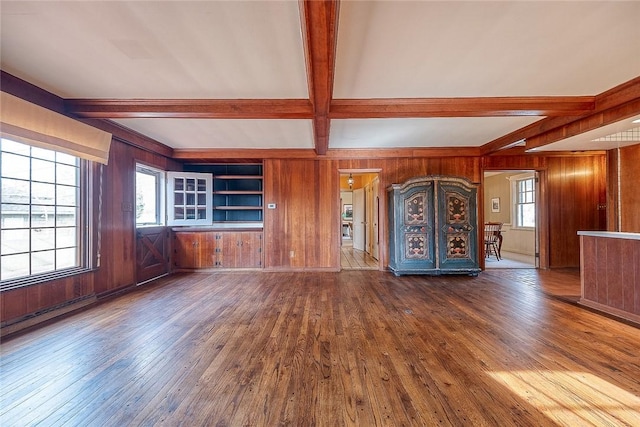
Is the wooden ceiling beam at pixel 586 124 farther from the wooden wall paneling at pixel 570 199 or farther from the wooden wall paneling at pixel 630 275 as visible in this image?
the wooden wall paneling at pixel 570 199

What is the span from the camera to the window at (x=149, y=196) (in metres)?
4.88

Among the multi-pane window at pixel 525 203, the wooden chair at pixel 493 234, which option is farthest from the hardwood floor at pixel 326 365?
the multi-pane window at pixel 525 203

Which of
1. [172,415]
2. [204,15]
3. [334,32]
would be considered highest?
[204,15]

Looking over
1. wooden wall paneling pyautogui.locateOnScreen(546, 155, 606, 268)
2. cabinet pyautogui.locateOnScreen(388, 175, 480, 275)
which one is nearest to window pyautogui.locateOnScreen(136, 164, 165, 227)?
cabinet pyautogui.locateOnScreen(388, 175, 480, 275)

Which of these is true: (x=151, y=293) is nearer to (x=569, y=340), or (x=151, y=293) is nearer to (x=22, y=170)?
(x=22, y=170)

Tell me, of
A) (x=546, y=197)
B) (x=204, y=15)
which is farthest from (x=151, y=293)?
(x=546, y=197)

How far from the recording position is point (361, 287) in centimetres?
433

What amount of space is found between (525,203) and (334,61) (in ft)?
26.2

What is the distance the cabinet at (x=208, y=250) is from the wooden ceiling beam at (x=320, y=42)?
3.75 metres

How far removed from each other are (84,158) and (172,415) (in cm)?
334

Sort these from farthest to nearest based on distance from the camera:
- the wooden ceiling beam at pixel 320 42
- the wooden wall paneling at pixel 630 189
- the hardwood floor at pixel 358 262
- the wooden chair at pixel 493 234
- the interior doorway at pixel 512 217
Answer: the interior doorway at pixel 512 217 < the wooden chair at pixel 493 234 < the hardwood floor at pixel 358 262 < the wooden wall paneling at pixel 630 189 < the wooden ceiling beam at pixel 320 42

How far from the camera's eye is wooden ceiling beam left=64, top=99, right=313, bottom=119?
10.2ft

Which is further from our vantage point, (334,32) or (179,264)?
(179,264)

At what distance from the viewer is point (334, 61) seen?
2.19 metres
